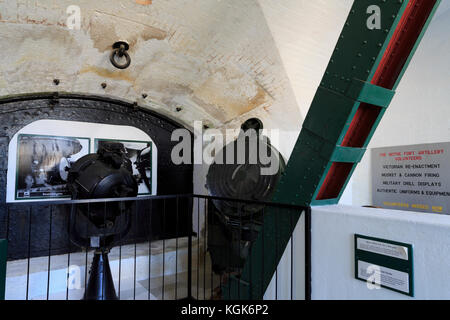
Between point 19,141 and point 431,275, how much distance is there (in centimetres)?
471

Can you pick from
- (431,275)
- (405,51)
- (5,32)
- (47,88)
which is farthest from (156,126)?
(431,275)

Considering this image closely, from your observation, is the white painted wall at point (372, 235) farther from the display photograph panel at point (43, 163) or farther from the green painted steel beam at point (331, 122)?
the display photograph panel at point (43, 163)

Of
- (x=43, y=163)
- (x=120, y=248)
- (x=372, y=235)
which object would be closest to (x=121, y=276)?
(x=120, y=248)

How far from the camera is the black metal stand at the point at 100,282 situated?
10.6ft

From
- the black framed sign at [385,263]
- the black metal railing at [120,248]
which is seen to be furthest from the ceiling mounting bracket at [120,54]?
the black framed sign at [385,263]

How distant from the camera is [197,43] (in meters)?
3.56

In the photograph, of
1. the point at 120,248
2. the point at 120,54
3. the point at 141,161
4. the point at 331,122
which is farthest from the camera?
the point at 141,161

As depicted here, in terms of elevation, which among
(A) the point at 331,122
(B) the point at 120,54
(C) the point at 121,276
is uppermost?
(B) the point at 120,54

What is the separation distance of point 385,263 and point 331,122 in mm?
964

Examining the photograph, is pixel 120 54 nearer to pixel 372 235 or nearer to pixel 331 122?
pixel 331 122

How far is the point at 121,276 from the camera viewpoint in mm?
4086

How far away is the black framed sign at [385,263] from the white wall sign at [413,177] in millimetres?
2252

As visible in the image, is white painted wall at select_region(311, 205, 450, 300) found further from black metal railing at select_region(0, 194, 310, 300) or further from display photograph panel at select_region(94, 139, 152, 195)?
display photograph panel at select_region(94, 139, 152, 195)
